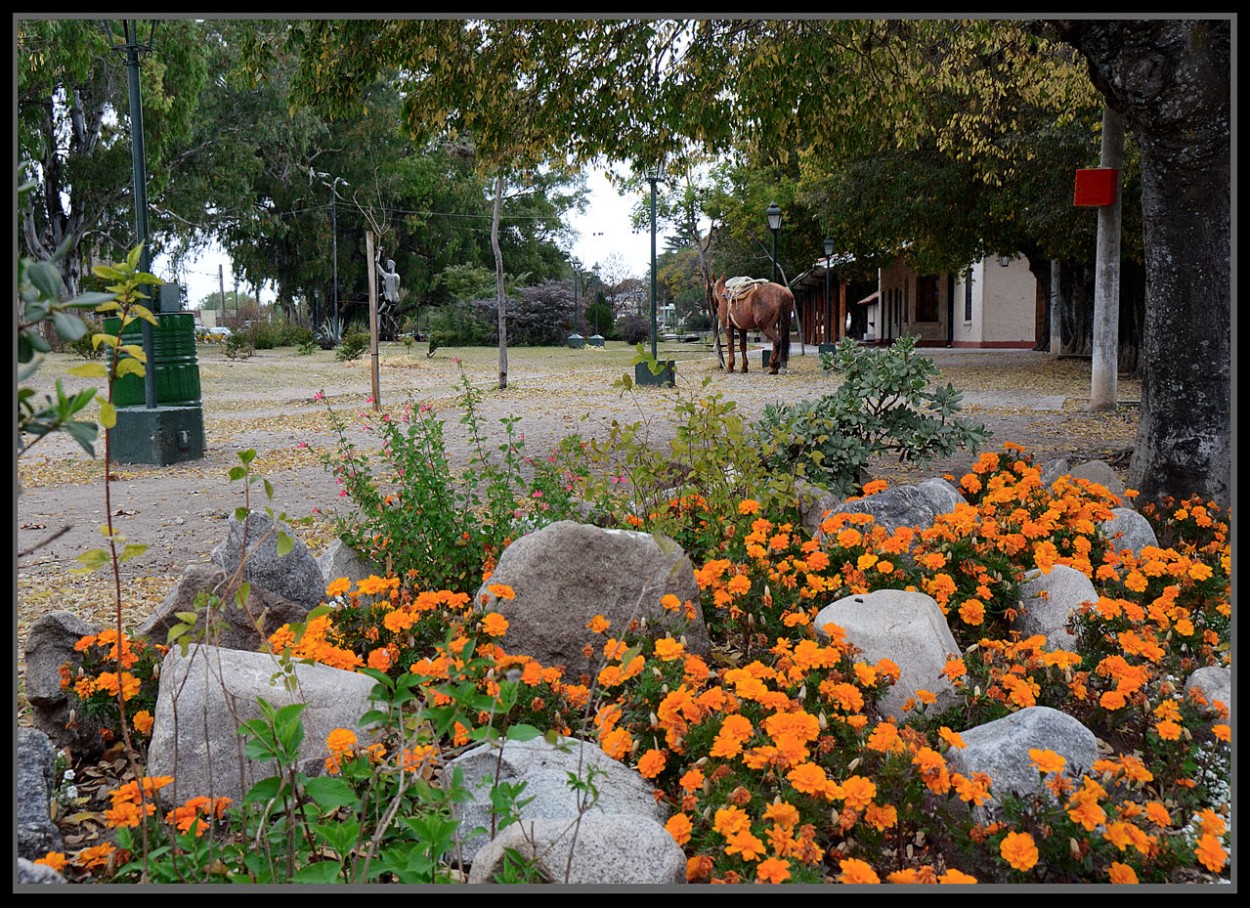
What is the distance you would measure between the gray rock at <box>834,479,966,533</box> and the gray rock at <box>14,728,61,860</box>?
315 cm

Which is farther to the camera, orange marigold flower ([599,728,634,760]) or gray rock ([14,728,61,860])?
orange marigold flower ([599,728,634,760])

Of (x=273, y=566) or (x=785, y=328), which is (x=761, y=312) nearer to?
(x=785, y=328)

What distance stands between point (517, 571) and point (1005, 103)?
1343 cm

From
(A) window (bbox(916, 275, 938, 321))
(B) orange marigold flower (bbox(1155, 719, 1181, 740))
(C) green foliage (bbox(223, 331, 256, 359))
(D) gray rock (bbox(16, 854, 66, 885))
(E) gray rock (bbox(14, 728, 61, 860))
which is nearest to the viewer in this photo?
(D) gray rock (bbox(16, 854, 66, 885))

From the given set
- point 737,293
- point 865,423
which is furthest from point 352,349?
point 865,423

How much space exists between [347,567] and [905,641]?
238 cm

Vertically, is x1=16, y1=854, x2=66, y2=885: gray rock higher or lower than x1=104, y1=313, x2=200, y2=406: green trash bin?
lower

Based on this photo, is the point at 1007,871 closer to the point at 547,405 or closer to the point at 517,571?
the point at 517,571

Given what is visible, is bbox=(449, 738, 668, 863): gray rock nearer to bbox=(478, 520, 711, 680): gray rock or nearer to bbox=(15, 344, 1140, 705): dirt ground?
bbox=(478, 520, 711, 680): gray rock

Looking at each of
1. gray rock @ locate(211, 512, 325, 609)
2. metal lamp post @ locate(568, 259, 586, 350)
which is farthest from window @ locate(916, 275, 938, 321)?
gray rock @ locate(211, 512, 325, 609)

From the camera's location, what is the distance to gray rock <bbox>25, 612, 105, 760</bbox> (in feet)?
9.91

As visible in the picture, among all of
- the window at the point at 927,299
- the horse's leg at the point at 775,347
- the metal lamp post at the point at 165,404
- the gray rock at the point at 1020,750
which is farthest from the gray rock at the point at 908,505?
the window at the point at 927,299

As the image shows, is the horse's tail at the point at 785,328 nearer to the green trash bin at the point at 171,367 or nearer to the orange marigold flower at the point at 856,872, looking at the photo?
the green trash bin at the point at 171,367

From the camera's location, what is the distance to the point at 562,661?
3365 mm
